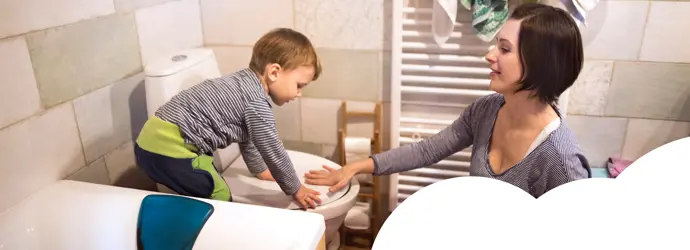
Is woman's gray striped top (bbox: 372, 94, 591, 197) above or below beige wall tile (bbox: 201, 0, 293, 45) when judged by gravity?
below

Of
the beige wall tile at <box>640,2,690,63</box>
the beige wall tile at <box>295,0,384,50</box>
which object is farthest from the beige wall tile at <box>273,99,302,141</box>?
the beige wall tile at <box>640,2,690,63</box>

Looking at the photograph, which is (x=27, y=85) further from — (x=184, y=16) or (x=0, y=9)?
(x=184, y=16)

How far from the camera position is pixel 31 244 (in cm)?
117

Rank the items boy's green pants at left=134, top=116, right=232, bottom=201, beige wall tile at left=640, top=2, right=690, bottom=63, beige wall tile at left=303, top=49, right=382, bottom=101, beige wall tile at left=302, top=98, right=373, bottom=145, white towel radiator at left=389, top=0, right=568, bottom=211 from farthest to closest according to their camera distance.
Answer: beige wall tile at left=302, top=98, right=373, bottom=145 → beige wall tile at left=303, top=49, right=382, bottom=101 → white towel radiator at left=389, top=0, right=568, bottom=211 → beige wall tile at left=640, top=2, right=690, bottom=63 → boy's green pants at left=134, top=116, right=232, bottom=201

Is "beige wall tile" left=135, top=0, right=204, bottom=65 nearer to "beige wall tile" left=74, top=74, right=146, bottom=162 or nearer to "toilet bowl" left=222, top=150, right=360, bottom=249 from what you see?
"beige wall tile" left=74, top=74, right=146, bottom=162

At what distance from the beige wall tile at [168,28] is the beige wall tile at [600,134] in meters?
1.45

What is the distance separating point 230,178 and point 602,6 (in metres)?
1.35

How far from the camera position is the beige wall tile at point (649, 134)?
5.66ft

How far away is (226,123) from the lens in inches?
55.5

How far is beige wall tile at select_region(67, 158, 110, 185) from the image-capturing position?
4.52ft

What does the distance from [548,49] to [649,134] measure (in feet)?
3.07

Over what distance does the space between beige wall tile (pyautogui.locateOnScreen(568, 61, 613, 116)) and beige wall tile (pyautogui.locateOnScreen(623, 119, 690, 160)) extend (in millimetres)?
135

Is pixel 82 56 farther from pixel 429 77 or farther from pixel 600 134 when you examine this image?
pixel 600 134

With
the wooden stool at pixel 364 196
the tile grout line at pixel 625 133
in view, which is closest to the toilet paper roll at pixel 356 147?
the wooden stool at pixel 364 196
